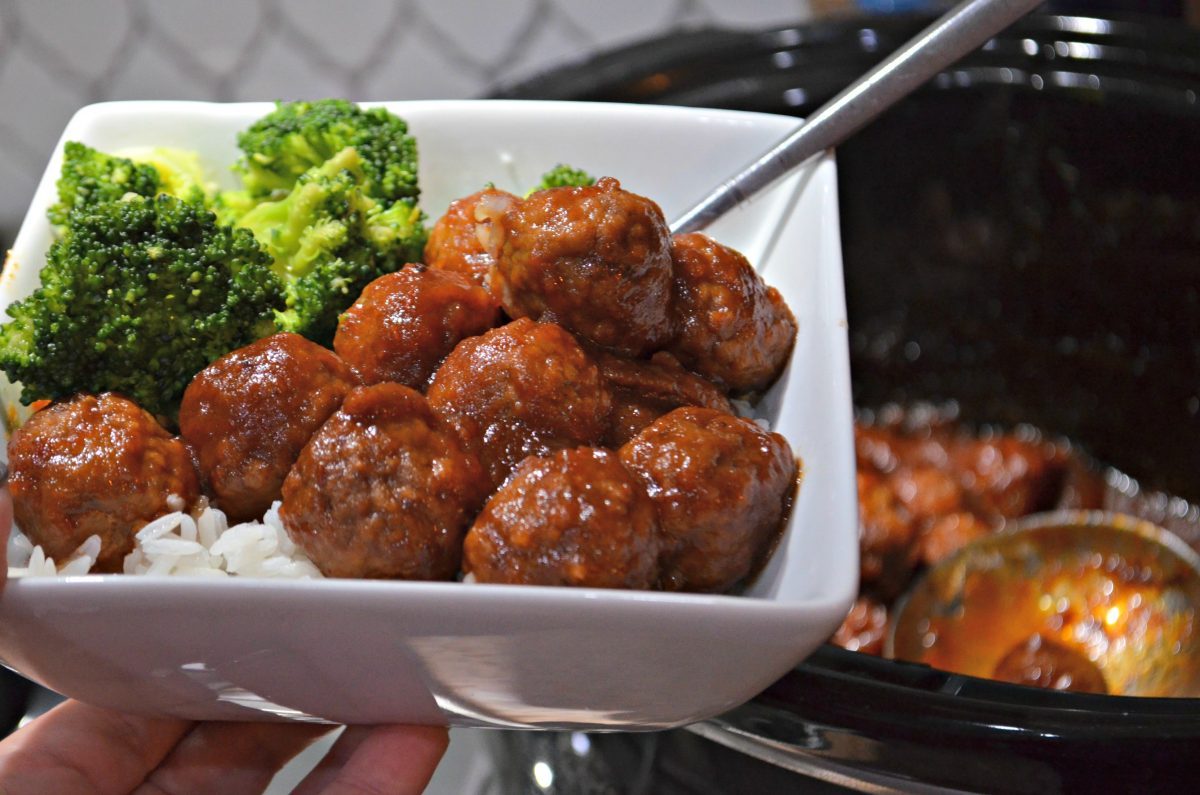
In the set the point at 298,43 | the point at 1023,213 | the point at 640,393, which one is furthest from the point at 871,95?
the point at 298,43

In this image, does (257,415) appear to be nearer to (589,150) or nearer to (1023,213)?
(589,150)

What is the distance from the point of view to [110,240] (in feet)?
4.39

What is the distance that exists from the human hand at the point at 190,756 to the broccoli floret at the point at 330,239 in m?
0.56

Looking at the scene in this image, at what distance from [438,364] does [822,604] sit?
576mm

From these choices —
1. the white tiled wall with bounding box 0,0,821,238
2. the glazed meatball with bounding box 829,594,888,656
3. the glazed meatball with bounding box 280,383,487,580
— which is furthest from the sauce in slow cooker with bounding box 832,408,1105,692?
the white tiled wall with bounding box 0,0,821,238

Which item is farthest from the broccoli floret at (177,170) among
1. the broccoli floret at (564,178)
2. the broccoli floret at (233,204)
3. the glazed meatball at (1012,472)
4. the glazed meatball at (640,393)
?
the glazed meatball at (1012,472)

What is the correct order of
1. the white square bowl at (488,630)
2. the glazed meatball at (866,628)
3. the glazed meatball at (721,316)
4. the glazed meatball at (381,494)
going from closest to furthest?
the white square bowl at (488,630) → the glazed meatball at (381,494) → the glazed meatball at (721,316) → the glazed meatball at (866,628)

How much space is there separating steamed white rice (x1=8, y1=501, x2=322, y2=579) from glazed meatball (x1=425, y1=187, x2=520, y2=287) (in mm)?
431

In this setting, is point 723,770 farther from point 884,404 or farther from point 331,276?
point 884,404

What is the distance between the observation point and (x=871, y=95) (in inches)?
58.2

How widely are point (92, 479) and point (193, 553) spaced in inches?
5.5

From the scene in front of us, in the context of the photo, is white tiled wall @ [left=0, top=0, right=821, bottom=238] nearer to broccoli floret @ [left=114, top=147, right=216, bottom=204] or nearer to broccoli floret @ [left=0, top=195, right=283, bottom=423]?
broccoli floret @ [left=114, top=147, right=216, bottom=204]

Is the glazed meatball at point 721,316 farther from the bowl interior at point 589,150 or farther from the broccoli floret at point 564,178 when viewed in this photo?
the broccoli floret at point 564,178

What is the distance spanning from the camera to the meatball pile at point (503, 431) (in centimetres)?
111
